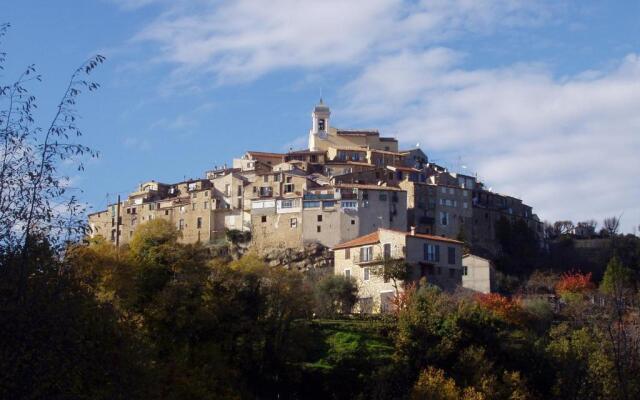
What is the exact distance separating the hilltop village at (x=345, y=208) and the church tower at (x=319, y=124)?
11cm

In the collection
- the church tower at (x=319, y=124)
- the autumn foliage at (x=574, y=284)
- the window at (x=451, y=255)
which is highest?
the church tower at (x=319, y=124)

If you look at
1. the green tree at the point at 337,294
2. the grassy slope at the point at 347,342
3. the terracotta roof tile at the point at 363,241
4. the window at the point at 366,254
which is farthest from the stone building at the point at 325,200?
the grassy slope at the point at 347,342

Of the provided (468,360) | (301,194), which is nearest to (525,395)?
(468,360)

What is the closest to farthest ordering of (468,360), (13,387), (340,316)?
(13,387) → (468,360) → (340,316)

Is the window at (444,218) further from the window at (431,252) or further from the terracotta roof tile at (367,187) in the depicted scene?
the window at (431,252)

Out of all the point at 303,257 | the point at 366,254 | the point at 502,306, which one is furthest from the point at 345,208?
the point at 502,306

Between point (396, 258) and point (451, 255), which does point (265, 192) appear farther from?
point (396, 258)

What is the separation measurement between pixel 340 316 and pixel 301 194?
88.0ft

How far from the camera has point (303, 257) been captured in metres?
79.3

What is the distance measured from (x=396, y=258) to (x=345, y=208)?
14328 mm

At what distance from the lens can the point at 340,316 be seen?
192 feet

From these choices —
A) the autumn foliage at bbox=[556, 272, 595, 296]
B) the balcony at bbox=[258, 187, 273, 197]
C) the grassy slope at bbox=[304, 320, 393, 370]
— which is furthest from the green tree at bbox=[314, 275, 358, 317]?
the balcony at bbox=[258, 187, 273, 197]

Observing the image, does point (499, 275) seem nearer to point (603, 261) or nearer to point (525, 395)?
point (603, 261)

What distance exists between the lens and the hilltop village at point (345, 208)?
230 feet
